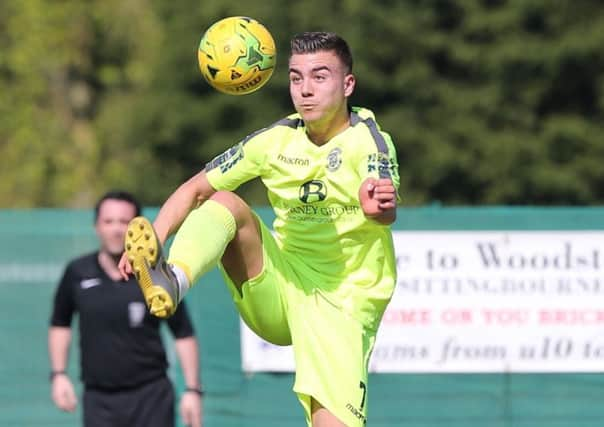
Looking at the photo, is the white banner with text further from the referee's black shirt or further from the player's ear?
the player's ear

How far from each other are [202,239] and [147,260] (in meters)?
0.40

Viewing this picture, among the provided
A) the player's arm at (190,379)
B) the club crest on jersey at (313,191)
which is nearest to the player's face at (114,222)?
the player's arm at (190,379)

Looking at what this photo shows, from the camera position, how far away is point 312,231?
7020 mm

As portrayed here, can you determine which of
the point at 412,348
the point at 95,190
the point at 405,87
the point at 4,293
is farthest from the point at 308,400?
the point at 95,190

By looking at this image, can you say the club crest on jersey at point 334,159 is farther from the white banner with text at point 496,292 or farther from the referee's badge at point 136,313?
the white banner with text at point 496,292

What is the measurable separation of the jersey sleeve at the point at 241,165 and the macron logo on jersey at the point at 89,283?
177 cm

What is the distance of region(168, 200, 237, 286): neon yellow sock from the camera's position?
20.5 feet

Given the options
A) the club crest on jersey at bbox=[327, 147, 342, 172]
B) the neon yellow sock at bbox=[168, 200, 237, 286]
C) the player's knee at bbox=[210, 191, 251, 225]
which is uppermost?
the club crest on jersey at bbox=[327, 147, 342, 172]

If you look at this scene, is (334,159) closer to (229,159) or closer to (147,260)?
(229,159)

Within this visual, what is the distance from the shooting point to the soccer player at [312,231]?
6.65 m

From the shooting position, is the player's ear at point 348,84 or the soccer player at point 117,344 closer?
the player's ear at point 348,84

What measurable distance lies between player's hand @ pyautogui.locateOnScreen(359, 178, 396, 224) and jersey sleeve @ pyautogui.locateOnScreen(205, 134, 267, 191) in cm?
89

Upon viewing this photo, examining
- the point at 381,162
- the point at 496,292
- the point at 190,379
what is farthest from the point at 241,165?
the point at 496,292

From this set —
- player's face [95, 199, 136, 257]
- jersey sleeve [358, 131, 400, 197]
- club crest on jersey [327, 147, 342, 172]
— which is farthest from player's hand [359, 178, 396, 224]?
player's face [95, 199, 136, 257]
